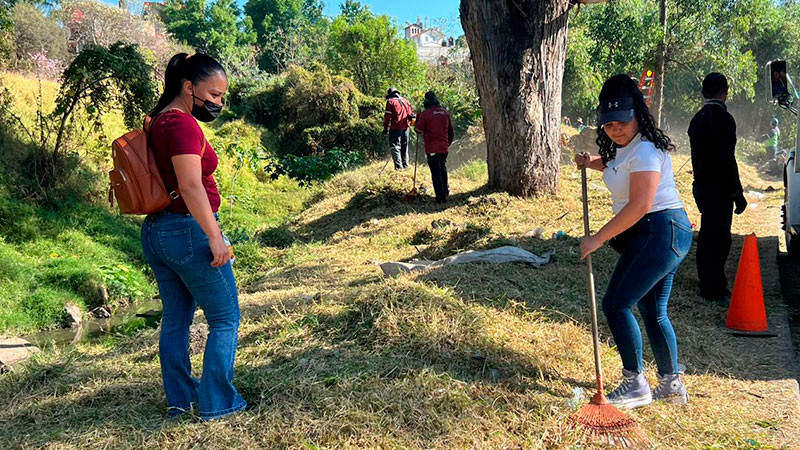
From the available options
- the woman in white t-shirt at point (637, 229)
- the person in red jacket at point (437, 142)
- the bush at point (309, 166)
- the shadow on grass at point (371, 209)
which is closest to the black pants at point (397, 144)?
the bush at point (309, 166)

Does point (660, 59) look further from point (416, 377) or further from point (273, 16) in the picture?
point (273, 16)

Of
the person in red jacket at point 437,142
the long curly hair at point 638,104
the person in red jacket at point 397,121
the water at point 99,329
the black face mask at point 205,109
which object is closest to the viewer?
the black face mask at point 205,109

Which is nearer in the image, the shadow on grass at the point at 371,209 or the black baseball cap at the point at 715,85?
the black baseball cap at the point at 715,85

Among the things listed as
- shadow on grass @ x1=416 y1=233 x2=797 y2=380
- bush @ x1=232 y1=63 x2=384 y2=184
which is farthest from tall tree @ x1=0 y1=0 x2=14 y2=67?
shadow on grass @ x1=416 y1=233 x2=797 y2=380

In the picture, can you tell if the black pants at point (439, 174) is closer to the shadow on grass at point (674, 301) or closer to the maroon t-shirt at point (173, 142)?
the shadow on grass at point (674, 301)

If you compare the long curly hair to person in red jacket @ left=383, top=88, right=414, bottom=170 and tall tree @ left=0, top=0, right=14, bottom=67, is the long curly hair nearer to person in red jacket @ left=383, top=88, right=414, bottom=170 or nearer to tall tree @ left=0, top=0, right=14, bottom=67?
person in red jacket @ left=383, top=88, right=414, bottom=170

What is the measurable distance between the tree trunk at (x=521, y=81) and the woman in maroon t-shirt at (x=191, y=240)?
647 cm

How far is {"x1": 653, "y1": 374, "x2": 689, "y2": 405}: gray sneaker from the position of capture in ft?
11.0

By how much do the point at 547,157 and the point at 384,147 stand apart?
36.8 ft

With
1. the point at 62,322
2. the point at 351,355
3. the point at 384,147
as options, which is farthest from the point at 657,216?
the point at 384,147

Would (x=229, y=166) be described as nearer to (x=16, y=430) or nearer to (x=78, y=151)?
(x=78, y=151)

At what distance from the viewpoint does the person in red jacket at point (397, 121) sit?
1290 cm

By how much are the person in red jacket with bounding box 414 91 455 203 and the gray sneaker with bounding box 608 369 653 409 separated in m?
6.84

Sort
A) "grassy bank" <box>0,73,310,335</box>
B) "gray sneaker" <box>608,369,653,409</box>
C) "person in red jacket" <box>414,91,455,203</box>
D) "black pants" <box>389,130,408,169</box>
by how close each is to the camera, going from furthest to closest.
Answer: "black pants" <box>389,130,408,169</box>
"person in red jacket" <box>414,91,455,203</box>
"grassy bank" <box>0,73,310,335</box>
"gray sneaker" <box>608,369,653,409</box>
